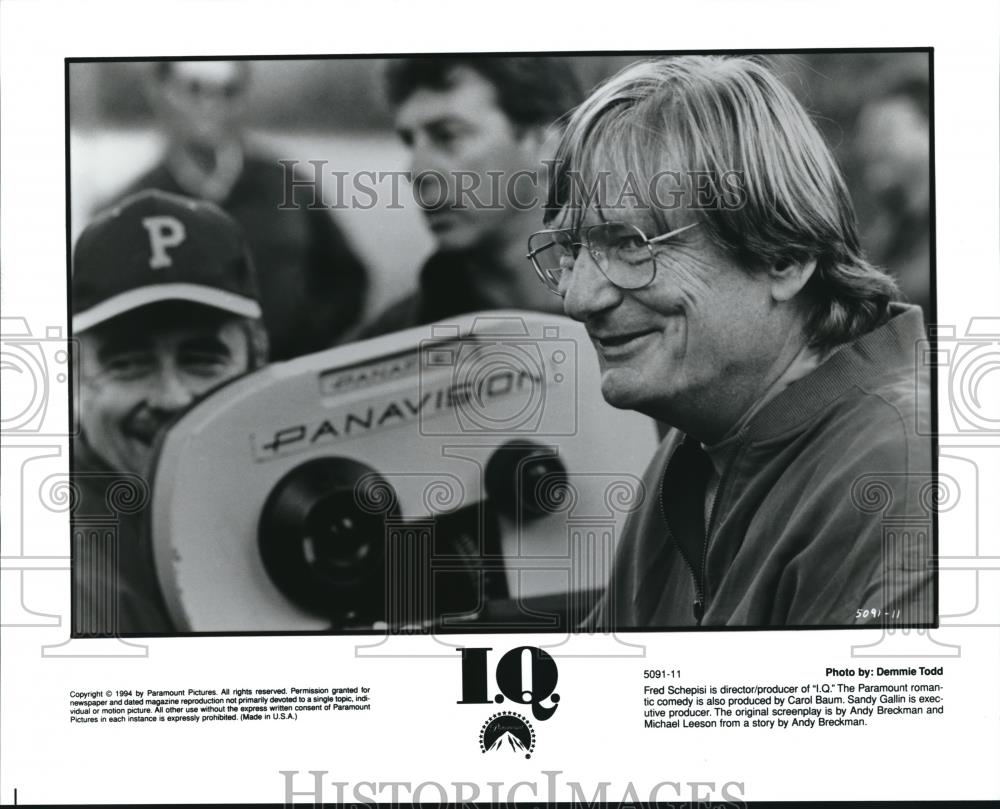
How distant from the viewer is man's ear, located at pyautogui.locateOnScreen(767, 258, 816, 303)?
2.89 m

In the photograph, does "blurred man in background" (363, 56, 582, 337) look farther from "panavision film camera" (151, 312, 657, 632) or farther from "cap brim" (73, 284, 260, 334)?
"cap brim" (73, 284, 260, 334)

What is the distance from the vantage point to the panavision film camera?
115 inches

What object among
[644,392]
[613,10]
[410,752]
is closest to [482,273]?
[644,392]

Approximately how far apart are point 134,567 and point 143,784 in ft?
1.84

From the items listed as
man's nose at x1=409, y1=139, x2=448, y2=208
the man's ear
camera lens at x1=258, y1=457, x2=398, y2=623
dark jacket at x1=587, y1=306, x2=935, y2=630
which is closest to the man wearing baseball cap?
camera lens at x1=258, y1=457, x2=398, y2=623

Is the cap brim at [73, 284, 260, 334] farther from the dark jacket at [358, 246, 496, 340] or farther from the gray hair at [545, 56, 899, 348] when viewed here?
the gray hair at [545, 56, 899, 348]

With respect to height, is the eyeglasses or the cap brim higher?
the eyeglasses

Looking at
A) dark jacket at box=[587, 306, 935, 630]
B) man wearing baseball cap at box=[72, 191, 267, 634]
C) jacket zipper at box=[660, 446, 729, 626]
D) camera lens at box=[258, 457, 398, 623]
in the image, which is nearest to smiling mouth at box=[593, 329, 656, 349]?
dark jacket at box=[587, 306, 935, 630]

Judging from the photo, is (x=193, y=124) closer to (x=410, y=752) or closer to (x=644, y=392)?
(x=644, y=392)

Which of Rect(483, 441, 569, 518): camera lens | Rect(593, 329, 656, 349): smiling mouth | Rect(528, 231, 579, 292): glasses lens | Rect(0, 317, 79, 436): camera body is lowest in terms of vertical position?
Rect(483, 441, 569, 518): camera lens

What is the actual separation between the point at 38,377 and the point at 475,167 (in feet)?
4.08

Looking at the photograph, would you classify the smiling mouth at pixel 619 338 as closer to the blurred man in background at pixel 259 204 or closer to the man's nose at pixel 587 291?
the man's nose at pixel 587 291

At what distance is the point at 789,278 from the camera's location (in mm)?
2900

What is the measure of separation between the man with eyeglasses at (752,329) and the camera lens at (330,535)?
2.12 feet
